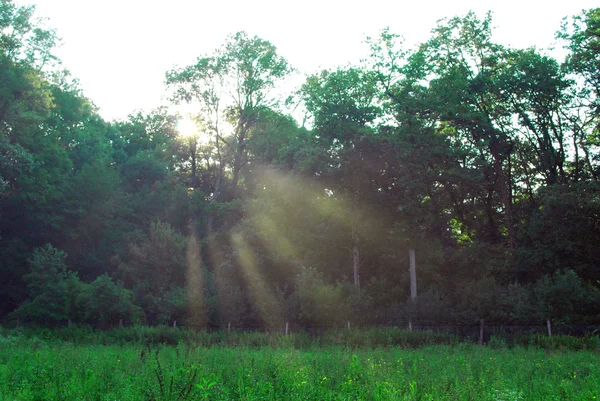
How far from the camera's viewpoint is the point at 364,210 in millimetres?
44312

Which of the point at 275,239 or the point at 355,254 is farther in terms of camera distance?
the point at 275,239

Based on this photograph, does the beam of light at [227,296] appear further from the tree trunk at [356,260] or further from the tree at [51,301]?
the tree at [51,301]

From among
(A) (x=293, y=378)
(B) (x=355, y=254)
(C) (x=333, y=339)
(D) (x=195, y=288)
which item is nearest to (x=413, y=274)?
(B) (x=355, y=254)

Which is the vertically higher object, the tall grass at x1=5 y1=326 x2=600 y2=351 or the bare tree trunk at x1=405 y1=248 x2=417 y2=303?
the bare tree trunk at x1=405 y1=248 x2=417 y2=303

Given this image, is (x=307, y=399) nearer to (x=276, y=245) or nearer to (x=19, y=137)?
(x=276, y=245)

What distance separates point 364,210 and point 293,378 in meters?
31.6

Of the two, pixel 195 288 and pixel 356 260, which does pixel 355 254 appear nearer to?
pixel 356 260

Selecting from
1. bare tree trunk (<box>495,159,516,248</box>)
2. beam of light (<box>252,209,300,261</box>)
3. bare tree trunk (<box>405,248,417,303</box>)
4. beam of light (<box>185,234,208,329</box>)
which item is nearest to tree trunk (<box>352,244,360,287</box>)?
bare tree trunk (<box>405,248,417,303</box>)

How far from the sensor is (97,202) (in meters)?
55.4

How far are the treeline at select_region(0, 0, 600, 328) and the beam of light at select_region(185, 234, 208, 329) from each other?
0.16 meters

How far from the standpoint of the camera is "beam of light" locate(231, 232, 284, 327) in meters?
36.3

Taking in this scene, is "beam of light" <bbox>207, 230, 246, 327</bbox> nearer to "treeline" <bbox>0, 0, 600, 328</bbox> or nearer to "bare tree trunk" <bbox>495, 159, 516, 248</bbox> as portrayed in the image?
"treeline" <bbox>0, 0, 600, 328</bbox>

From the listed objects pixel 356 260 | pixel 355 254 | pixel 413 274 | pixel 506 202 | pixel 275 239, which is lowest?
pixel 413 274

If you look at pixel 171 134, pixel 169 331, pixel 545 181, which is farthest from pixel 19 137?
pixel 545 181
